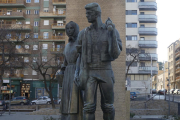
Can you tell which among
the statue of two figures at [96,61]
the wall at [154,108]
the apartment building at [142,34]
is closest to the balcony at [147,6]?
the apartment building at [142,34]

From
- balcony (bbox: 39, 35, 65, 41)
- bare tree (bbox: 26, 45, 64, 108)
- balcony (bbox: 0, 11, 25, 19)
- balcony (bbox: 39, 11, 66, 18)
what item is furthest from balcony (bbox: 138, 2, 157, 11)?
balcony (bbox: 0, 11, 25, 19)

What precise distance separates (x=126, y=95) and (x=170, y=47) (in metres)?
96.7

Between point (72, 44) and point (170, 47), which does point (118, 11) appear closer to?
point (72, 44)

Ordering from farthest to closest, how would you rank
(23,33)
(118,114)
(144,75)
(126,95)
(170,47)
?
(170,47)
(144,75)
(23,33)
(126,95)
(118,114)

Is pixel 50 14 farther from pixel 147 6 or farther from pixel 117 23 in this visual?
pixel 117 23

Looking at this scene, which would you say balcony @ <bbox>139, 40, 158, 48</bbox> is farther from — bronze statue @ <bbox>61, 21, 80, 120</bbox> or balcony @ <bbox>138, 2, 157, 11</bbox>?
bronze statue @ <bbox>61, 21, 80, 120</bbox>

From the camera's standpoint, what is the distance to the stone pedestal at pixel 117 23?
26.3ft

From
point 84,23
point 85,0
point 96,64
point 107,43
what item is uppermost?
point 85,0

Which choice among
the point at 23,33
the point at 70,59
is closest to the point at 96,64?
the point at 70,59

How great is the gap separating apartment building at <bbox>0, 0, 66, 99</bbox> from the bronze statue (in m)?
43.1

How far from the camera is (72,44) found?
6.39 m

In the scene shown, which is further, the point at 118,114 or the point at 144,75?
the point at 144,75

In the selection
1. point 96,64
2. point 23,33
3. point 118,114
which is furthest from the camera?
point 23,33

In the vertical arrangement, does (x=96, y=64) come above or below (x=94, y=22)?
below
